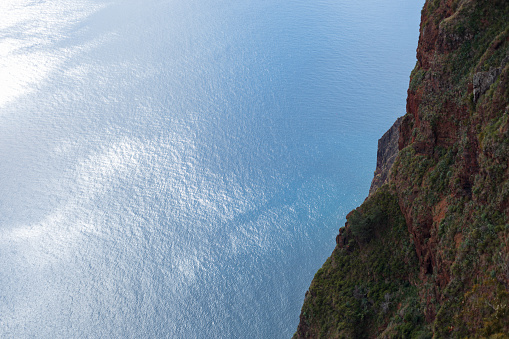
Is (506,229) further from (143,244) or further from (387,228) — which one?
(143,244)

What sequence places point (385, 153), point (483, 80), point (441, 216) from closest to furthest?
1. point (483, 80)
2. point (441, 216)
3. point (385, 153)

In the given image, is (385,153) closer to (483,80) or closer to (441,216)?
(441,216)

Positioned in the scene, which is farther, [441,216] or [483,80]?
[441,216]

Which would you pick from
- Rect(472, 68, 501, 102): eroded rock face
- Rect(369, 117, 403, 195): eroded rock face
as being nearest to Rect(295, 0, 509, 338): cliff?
Rect(472, 68, 501, 102): eroded rock face

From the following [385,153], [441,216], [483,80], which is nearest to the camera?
[483,80]

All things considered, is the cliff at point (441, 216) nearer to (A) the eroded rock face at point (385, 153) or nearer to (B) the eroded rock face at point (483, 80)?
(B) the eroded rock face at point (483, 80)

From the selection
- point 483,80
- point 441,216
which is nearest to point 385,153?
point 441,216

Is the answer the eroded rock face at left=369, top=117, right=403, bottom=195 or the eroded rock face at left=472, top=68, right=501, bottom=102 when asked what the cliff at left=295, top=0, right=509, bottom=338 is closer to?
the eroded rock face at left=472, top=68, right=501, bottom=102

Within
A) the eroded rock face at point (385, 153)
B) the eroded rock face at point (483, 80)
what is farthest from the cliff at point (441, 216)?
the eroded rock face at point (385, 153)

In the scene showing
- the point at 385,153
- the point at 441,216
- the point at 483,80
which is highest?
the point at 385,153

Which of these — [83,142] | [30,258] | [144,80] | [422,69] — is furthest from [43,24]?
[422,69]
